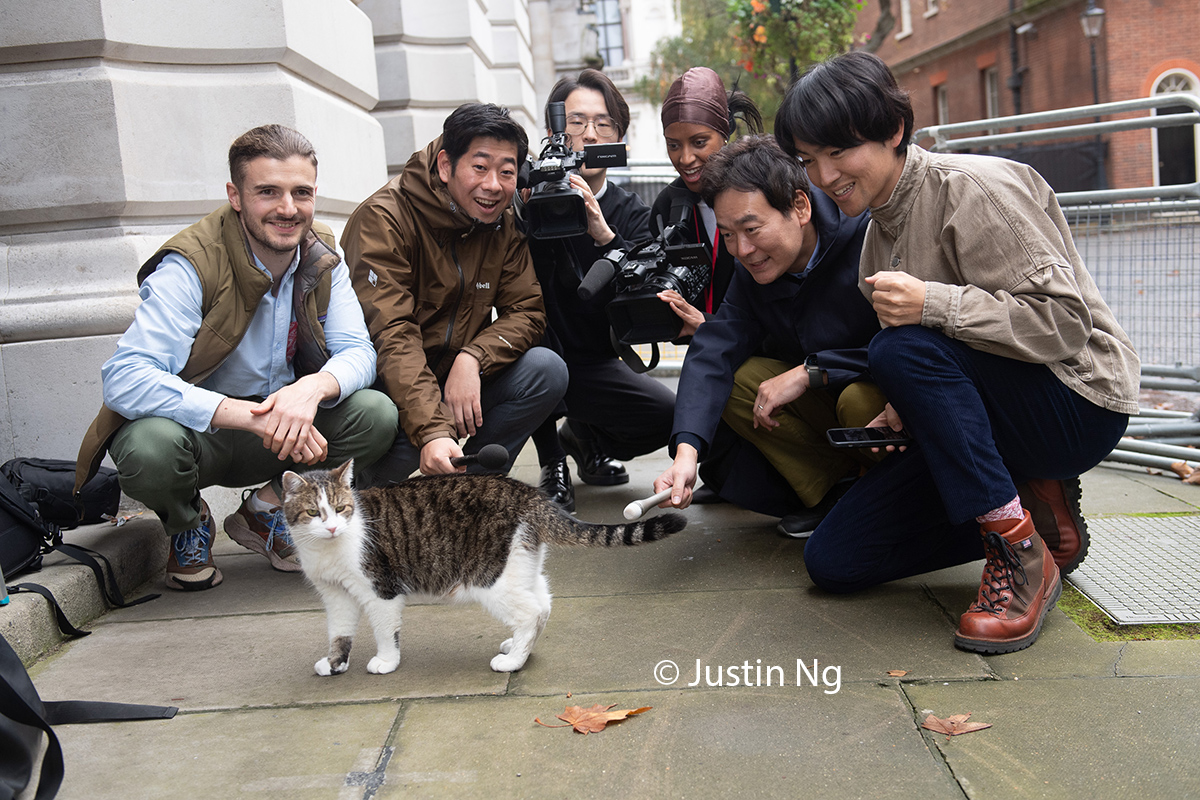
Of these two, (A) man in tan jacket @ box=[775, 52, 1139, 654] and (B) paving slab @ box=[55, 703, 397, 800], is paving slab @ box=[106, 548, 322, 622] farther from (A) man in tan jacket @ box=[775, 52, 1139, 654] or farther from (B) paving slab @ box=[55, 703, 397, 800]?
(A) man in tan jacket @ box=[775, 52, 1139, 654]

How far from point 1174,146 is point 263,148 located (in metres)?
23.0

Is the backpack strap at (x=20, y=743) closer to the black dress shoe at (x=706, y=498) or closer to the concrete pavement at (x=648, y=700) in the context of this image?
the concrete pavement at (x=648, y=700)

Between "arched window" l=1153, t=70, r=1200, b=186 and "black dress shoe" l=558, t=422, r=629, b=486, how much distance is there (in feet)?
62.2

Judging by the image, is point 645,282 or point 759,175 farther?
point 645,282

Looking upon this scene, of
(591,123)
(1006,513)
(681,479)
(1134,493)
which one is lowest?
(1134,493)

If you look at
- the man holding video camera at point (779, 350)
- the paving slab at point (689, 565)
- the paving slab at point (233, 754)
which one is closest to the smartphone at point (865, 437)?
the man holding video camera at point (779, 350)

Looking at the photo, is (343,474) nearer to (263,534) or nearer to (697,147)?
(263,534)

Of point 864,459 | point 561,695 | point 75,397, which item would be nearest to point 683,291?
point 864,459

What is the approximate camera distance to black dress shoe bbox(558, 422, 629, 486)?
4699mm

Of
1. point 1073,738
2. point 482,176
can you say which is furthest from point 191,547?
point 1073,738

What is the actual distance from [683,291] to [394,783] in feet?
7.50

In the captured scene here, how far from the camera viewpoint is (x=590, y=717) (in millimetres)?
2221

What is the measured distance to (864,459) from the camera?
11.3ft

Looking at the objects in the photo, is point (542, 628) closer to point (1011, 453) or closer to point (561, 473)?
point (1011, 453)
